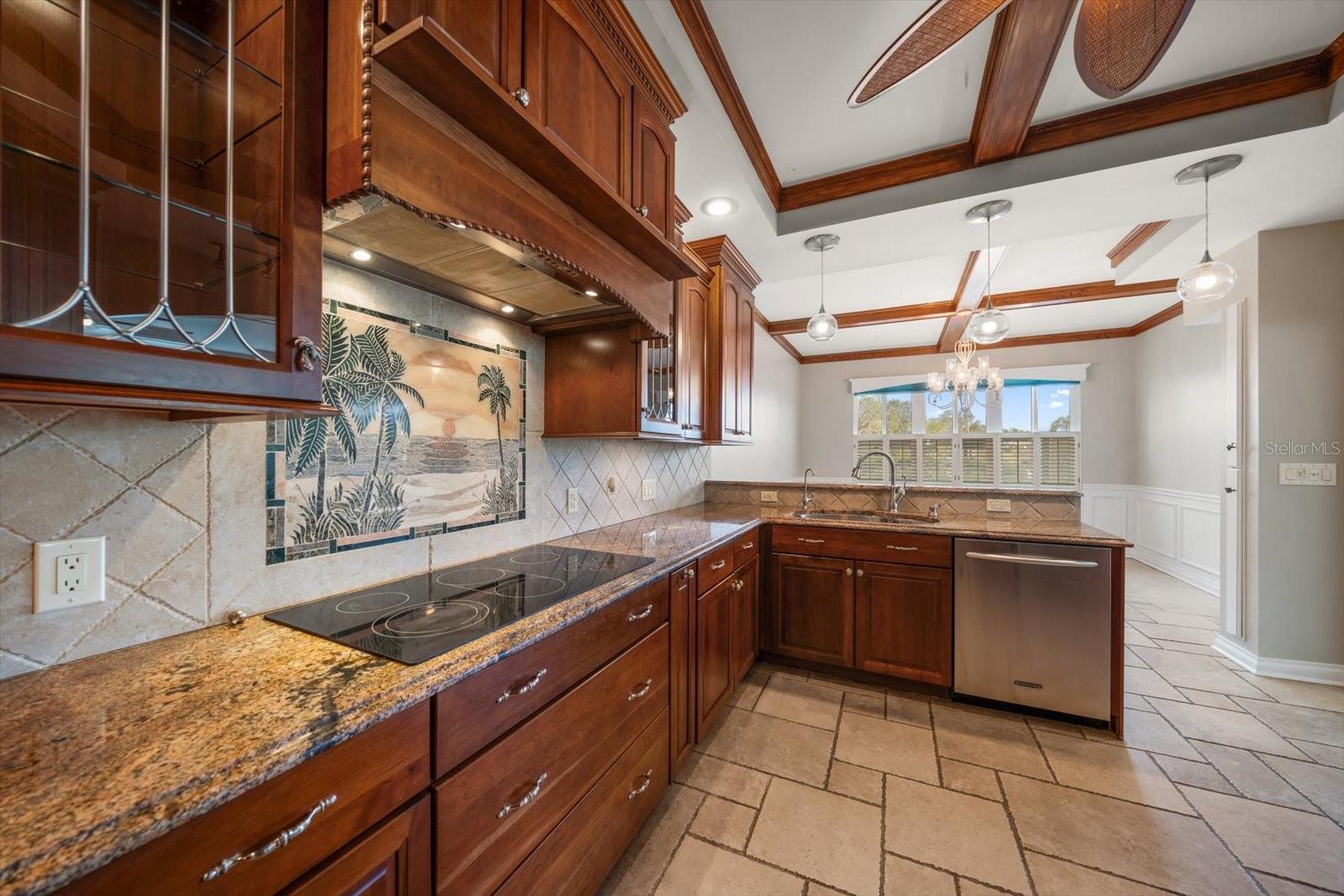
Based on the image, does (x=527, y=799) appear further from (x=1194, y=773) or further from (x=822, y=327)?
(x=822, y=327)

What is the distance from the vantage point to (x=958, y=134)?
2254 millimetres

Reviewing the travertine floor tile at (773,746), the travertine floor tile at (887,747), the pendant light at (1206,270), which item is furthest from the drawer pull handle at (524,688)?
the pendant light at (1206,270)

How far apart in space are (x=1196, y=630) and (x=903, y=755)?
3.07 metres

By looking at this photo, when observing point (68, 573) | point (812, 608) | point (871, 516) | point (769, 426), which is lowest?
point (812, 608)

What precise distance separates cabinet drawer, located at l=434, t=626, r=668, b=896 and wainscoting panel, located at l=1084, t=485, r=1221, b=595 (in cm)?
510

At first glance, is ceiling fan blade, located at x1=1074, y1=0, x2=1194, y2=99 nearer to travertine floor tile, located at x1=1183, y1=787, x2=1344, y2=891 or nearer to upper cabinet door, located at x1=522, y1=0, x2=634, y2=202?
upper cabinet door, located at x1=522, y1=0, x2=634, y2=202

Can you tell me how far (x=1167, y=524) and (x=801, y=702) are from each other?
5.11 metres

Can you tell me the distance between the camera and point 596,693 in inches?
50.7

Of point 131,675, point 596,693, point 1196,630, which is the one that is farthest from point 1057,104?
point 1196,630

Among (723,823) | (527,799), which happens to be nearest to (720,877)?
(723,823)

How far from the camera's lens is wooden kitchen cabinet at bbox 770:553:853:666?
2674mm

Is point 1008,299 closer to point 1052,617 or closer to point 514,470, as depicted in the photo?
point 1052,617

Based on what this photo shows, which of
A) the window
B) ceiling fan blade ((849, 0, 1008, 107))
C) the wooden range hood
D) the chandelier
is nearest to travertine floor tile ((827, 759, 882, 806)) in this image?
the wooden range hood

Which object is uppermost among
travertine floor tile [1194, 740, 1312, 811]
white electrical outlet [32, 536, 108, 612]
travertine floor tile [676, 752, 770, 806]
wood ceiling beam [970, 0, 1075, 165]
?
wood ceiling beam [970, 0, 1075, 165]
